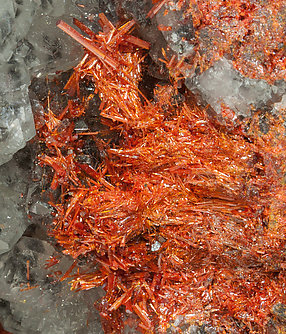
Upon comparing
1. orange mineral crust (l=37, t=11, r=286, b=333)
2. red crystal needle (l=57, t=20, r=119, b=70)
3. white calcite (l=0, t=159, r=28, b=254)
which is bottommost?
orange mineral crust (l=37, t=11, r=286, b=333)

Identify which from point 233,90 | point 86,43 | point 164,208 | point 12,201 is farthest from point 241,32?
point 12,201

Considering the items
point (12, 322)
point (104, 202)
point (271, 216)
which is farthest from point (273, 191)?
point (12, 322)

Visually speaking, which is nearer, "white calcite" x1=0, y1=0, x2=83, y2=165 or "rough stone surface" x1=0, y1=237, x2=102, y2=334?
"white calcite" x1=0, y1=0, x2=83, y2=165

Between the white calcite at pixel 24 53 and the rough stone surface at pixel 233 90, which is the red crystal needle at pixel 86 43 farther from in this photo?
the rough stone surface at pixel 233 90

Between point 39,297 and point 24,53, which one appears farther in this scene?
point 39,297

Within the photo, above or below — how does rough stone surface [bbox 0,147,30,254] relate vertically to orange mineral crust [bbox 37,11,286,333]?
above

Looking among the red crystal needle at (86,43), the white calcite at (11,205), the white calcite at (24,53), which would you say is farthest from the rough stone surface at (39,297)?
the red crystal needle at (86,43)

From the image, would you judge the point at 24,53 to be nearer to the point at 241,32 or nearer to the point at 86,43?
the point at 86,43

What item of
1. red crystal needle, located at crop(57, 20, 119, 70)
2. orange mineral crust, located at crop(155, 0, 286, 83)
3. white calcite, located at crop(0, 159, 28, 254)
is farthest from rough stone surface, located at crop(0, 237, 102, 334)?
orange mineral crust, located at crop(155, 0, 286, 83)

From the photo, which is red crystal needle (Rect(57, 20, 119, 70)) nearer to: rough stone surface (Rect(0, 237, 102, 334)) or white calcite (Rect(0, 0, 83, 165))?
white calcite (Rect(0, 0, 83, 165))

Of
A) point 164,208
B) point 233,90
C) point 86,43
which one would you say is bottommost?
point 164,208
